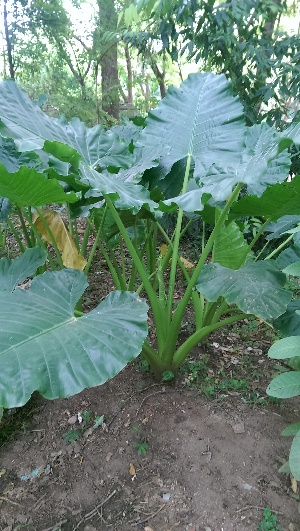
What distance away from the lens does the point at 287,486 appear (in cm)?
111

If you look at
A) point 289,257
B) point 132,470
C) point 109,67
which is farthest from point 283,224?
point 109,67

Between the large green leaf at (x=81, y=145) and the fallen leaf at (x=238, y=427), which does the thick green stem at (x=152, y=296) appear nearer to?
the large green leaf at (x=81, y=145)

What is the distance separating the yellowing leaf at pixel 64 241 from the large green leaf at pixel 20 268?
0.13m

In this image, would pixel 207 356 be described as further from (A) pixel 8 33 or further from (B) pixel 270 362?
(A) pixel 8 33

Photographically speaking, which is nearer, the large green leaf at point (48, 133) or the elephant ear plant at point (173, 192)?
the elephant ear plant at point (173, 192)

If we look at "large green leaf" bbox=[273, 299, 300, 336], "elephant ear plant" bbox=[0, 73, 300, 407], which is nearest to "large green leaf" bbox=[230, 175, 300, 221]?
"elephant ear plant" bbox=[0, 73, 300, 407]

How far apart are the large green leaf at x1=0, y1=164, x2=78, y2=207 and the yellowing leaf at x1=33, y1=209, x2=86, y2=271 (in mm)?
369

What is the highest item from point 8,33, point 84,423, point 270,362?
point 8,33

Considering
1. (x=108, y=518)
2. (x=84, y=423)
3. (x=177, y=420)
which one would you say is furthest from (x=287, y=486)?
(x=84, y=423)

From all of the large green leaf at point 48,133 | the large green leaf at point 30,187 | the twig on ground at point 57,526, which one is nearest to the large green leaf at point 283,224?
the large green leaf at point 48,133

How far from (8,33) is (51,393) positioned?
4267 millimetres

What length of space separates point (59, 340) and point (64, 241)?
2.41 ft

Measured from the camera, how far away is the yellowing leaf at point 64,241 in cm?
149

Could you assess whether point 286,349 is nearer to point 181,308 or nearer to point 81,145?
point 181,308
